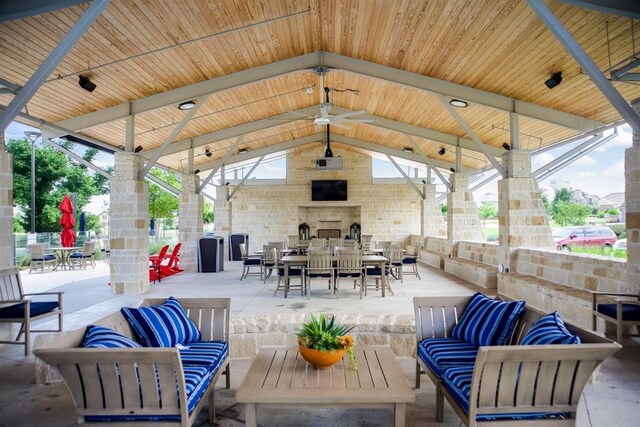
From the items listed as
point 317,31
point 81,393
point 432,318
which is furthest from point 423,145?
point 81,393

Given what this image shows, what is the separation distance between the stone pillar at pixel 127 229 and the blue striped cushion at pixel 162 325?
164 inches

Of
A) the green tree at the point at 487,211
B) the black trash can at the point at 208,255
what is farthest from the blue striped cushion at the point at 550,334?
the green tree at the point at 487,211

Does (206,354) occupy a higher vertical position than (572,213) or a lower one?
lower

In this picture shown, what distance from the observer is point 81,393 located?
1804 millimetres

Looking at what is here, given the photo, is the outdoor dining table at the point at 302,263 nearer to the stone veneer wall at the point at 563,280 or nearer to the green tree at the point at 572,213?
the stone veneer wall at the point at 563,280

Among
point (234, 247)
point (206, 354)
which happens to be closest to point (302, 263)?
point (206, 354)

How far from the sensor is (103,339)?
1930 mm

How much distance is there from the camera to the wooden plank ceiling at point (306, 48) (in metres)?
4.04

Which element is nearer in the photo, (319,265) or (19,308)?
(19,308)

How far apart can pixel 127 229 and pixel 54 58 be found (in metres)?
3.67

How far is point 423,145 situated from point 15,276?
959 cm

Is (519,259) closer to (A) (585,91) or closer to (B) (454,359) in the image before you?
(A) (585,91)

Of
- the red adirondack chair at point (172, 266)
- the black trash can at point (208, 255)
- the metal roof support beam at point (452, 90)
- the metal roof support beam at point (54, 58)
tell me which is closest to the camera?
the metal roof support beam at point (54, 58)

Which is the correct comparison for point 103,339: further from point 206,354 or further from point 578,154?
point 578,154
